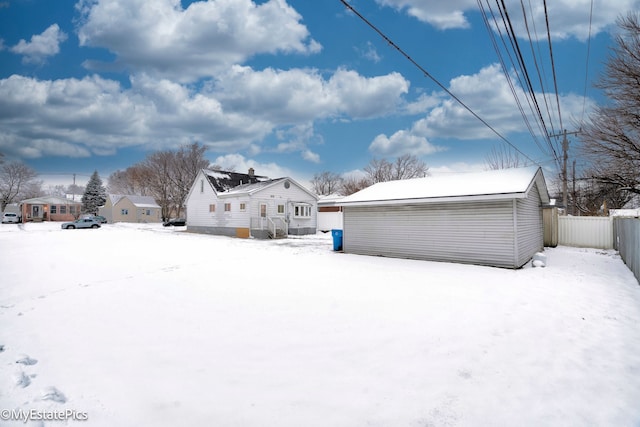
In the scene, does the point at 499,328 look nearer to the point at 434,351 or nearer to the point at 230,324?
the point at 434,351

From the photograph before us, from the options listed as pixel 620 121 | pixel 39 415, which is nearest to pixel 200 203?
pixel 39 415

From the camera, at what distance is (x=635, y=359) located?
4.08m

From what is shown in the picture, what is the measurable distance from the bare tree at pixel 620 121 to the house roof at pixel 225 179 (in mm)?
25127

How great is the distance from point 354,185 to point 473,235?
47.4 m

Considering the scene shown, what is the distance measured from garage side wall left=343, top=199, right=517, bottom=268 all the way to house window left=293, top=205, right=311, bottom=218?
482 inches

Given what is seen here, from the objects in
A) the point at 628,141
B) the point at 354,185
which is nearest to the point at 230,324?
the point at 628,141

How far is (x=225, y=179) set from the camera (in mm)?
29250

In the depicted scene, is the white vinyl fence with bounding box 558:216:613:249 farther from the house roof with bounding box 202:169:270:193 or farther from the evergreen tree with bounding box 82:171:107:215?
the evergreen tree with bounding box 82:171:107:215

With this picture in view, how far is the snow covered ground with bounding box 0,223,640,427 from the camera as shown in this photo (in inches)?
119

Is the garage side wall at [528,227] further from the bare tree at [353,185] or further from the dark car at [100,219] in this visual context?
the dark car at [100,219]

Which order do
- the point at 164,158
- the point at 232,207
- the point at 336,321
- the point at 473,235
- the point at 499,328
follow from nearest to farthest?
the point at 499,328
the point at 336,321
the point at 473,235
the point at 232,207
the point at 164,158

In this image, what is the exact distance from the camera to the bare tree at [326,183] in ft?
218

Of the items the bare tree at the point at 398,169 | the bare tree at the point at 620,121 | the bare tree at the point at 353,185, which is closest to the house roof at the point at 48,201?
the bare tree at the point at 353,185

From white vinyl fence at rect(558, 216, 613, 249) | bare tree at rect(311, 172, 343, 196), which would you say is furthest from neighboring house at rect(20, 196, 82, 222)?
white vinyl fence at rect(558, 216, 613, 249)
